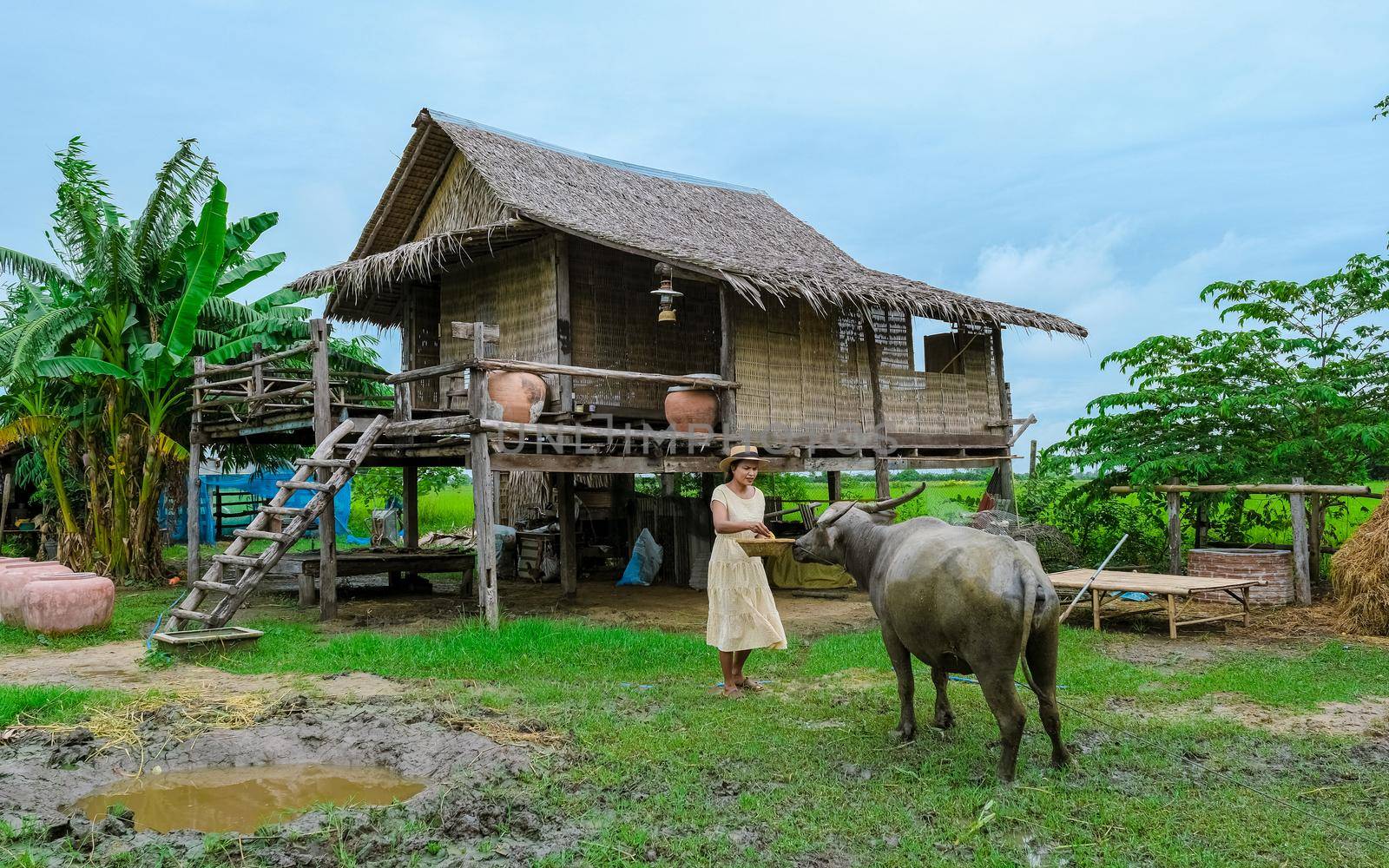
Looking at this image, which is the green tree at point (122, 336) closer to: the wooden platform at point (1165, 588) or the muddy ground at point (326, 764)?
the muddy ground at point (326, 764)

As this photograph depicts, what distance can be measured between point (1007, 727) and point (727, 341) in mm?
6938

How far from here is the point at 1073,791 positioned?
4.44 meters

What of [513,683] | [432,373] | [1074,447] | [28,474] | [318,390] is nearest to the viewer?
[513,683]

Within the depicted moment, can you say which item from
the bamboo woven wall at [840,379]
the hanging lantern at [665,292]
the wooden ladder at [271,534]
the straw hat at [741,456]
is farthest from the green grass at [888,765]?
the bamboo woven wall at [840,379]

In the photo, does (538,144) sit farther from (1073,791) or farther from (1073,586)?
(1073,791)

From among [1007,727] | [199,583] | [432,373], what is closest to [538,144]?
[432,373]

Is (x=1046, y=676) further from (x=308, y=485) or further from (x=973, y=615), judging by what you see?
(x=308, y=485)

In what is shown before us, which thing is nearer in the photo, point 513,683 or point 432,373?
point 513,683

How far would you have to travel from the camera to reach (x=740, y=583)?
627cm

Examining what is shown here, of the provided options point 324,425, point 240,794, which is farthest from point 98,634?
point 240,794

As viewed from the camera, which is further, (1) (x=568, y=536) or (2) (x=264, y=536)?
(1) (x=568, y=536)

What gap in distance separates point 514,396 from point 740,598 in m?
3.97

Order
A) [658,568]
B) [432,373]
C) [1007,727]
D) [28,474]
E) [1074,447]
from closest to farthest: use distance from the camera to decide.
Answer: [1007,727], [432,373], [1074,447], [658,568], [28,474]

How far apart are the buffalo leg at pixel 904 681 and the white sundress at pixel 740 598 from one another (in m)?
1.12
